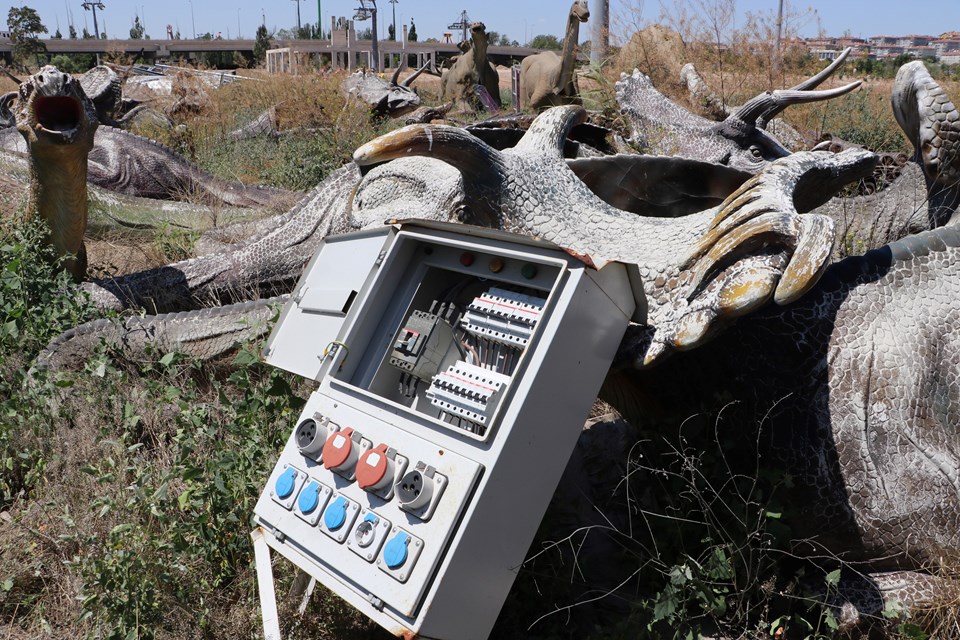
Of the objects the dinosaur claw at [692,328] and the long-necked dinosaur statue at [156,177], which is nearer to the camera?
the dinosaur claw at [692,328]

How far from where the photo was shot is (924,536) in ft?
7.76

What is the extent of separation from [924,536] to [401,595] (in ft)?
5.20

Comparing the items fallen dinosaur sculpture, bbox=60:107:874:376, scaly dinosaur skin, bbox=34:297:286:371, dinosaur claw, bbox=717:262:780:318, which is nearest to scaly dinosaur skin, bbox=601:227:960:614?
fallen dinosaur sculpture, bbox=60:107:874:376

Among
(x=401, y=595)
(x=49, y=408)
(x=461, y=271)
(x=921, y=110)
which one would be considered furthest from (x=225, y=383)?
(x=921, y=110)

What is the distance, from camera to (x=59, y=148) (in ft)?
12.8

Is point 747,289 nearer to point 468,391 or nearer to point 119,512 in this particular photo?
point 468,391

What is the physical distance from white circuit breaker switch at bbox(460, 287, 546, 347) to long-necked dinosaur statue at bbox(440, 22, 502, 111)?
1057cm

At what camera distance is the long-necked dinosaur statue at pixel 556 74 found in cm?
820

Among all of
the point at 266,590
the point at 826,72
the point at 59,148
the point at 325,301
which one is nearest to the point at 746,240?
the point at 325,301

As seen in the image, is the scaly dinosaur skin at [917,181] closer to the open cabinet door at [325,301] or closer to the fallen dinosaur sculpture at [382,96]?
the open cabinet door at [325,301]

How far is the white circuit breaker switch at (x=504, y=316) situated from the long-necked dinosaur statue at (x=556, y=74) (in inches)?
213

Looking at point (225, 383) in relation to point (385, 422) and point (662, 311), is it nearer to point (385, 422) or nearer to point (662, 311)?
point (385, 422)

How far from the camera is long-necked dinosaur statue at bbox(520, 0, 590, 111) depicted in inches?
323

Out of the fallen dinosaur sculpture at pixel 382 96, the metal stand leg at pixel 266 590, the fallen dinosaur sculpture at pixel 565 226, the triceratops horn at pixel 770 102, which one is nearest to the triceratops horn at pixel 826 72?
the triceratops horn at pixel 770 102
